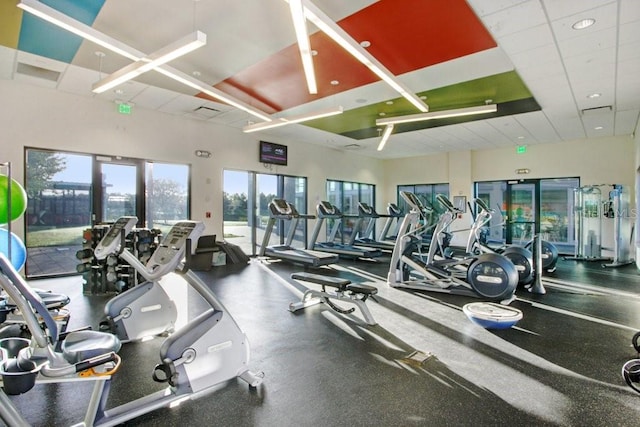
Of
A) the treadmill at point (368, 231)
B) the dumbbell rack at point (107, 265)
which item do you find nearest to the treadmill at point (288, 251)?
the treadmill at point (368, 231)

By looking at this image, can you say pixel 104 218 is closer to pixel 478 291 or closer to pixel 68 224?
pixel 68 224

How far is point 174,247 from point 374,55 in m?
3.34

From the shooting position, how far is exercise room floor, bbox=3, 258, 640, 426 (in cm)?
210

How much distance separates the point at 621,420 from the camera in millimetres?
2068

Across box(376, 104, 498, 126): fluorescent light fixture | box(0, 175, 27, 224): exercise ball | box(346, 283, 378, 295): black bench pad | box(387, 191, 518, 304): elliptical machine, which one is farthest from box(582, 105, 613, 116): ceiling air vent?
box(0, 175, 27, 224): exercise ball

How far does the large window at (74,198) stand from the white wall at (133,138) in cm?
22

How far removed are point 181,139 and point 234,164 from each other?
1.35 m

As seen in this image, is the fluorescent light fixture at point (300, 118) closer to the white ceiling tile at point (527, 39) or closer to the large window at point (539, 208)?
the white ceiling tile at point (527, 39)

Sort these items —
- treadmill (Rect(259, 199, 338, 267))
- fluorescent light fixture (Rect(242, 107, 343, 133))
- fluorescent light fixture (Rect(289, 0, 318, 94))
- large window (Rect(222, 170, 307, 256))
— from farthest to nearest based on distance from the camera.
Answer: large window (Rect(222, 170, 307, 256))
treadmill (Rect(259, 199, 338, 267))
fluorescent light fixture (Rect(242, 107, 343, 133))
fluorescent light fixture (Rect(289, 0, 318, 94))

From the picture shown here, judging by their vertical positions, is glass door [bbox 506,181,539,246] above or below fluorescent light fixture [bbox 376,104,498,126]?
below

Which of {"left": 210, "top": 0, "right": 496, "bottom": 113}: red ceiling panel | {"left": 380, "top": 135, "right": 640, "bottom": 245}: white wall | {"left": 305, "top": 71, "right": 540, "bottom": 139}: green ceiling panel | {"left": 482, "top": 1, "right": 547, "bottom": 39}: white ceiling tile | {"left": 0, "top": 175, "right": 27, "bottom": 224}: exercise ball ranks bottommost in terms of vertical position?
{"left": 0, "top": 175, "right": 27, "bottom": 224}: exercise ball

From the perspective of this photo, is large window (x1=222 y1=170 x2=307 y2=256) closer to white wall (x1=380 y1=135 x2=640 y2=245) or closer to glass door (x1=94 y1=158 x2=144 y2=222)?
glass door (x1=94 y1=158 x2=144 y2=222)

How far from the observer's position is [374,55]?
4191mm

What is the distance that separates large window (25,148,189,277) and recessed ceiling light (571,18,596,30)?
697 centimetres
